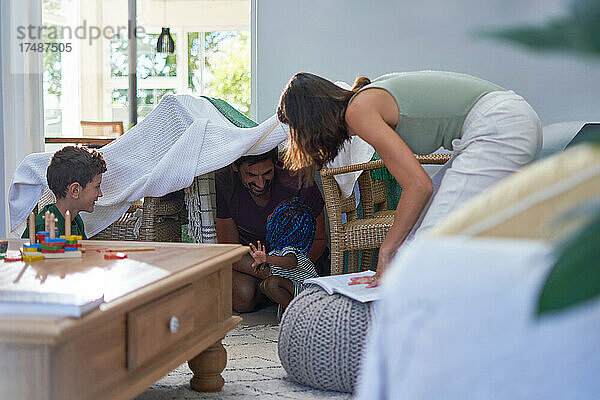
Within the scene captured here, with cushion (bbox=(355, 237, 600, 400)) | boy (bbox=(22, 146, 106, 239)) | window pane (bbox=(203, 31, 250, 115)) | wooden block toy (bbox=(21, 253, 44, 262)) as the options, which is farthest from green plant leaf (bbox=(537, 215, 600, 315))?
window pane (bbox=(203, 31, 250, 115))

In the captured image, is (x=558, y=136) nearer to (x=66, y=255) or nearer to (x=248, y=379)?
(x=248, y=379)

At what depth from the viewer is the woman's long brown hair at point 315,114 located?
2.08 m

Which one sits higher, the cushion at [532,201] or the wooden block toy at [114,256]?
the cushion at [532,201]

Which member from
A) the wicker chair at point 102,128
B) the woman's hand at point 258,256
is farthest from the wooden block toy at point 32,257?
the wicker chair at point 102,128

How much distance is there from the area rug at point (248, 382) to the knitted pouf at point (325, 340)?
0.05m

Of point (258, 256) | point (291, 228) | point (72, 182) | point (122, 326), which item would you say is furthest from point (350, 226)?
point (122, 326)

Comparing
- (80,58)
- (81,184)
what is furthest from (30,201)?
(80,58)

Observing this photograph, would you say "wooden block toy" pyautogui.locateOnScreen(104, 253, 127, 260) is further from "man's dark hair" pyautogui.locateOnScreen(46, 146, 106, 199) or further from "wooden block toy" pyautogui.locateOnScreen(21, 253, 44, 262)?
"man's dark hair" pyautogui.locateOnScreen(46, 146, 106, 199)

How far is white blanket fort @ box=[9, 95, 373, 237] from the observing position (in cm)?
284

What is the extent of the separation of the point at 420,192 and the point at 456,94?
1.09 ft

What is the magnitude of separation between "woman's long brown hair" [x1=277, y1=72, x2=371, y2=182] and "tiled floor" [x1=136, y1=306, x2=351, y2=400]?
25.4 inches

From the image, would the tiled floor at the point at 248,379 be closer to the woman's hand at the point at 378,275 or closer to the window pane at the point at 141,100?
the woman's hand at the point at 378,275

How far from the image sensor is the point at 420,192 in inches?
77.0

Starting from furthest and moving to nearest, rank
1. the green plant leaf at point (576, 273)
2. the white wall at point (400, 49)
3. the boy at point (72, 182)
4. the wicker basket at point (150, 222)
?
the white wall at point (400, 49) → the wicker basket at point (150, 222) → the boy at point (72, 182) → the green plant leaf at point (576, 273)
